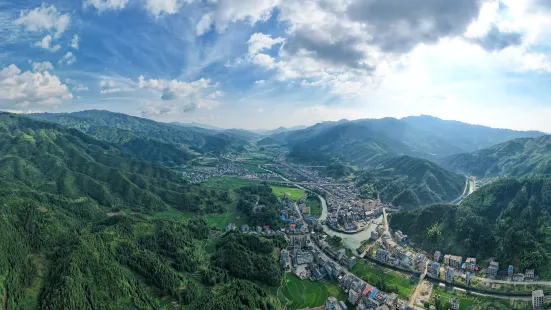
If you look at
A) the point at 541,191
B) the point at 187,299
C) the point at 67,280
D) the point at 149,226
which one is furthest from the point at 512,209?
the point at 67,280

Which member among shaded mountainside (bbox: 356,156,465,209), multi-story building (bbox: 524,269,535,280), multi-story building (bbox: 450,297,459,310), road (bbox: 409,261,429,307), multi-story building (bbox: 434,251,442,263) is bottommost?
road (bbox: 409,261,429,307)

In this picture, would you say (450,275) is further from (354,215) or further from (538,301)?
(354,215)

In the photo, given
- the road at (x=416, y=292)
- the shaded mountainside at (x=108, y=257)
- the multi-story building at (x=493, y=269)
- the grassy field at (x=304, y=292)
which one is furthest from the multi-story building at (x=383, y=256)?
the shaded mountainside at (x=108, y=257)

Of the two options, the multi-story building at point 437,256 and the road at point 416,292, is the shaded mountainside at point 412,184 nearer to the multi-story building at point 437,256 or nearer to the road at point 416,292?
the multi-story building at point 437,256

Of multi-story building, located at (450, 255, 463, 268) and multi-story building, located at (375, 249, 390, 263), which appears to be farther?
multi-story building, located at (375, 249, 390, 263)

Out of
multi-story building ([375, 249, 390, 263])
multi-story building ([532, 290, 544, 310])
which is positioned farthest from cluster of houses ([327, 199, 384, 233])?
multi-story building ([532, 290, 544, 310])

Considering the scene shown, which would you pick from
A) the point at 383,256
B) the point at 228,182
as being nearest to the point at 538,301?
the point at 383,256

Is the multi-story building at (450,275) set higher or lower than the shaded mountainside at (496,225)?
lower

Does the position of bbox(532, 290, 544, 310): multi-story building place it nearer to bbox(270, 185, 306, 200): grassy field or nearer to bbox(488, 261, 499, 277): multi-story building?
bbox(488, 261, 499, 277): multi-story building

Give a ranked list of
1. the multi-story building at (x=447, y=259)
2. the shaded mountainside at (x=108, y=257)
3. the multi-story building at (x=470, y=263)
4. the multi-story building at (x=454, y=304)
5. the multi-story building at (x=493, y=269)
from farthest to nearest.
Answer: the multi-story building at (x=447, y=259), the multi-story building at (x=470, y=263), the multi-story building at (x=493, y=269), the multi-story building at (x=454, y=304), the shaded mountainside at (x=108, y=257)
